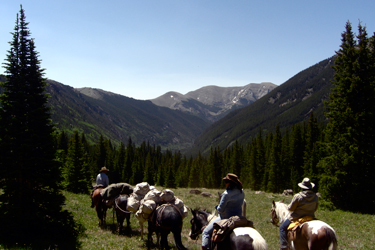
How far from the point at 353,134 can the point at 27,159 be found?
25.1m

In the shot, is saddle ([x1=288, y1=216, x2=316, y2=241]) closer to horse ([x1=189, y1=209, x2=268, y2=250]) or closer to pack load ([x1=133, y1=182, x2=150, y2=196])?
horse ([x1=189, y1=209, x2=268, y2=250])

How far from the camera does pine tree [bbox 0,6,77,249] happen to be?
11.3 meters

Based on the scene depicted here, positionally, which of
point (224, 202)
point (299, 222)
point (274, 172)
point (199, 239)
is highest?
point (224, 202)

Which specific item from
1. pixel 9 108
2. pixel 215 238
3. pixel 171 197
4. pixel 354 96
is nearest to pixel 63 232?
pixel 171 197

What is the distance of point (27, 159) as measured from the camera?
11805 millimetres

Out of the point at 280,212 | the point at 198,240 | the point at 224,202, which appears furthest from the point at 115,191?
the point at 280,212

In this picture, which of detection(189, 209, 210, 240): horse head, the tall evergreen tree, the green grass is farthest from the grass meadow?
the tall evergreen tree

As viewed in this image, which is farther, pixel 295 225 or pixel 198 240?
pixel 198 240

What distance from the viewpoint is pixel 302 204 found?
8102 mm

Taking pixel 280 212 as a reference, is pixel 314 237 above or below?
above

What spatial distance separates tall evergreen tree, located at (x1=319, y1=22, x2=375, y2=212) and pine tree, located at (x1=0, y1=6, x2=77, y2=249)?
72.8 feet

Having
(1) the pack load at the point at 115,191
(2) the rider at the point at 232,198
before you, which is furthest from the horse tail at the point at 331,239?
(1) the pack load at the point at 115,191

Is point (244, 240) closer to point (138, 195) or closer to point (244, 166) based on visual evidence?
point (138, 195)

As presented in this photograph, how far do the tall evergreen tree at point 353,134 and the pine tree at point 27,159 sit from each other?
72.8 ft
